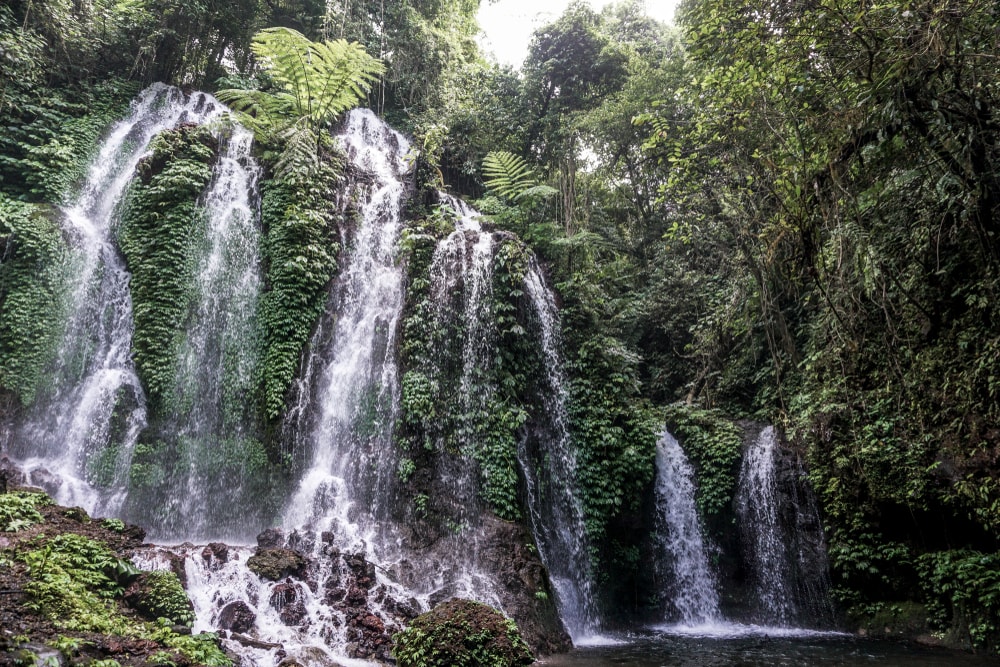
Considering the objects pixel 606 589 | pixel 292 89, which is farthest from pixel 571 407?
pixel 292 89

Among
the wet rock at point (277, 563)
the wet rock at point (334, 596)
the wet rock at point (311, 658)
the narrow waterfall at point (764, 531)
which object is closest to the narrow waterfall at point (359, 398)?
the wet rock at point (277, 563)

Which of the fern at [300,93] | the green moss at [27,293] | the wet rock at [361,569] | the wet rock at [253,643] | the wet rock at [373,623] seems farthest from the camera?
the fern at [300,93]

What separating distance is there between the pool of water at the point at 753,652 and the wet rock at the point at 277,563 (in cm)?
359

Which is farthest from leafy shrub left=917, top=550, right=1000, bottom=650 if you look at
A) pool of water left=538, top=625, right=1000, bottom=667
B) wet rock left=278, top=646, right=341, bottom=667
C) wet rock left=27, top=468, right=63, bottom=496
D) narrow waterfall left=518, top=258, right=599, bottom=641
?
wet rock left=27, top=468, right=63, bottom=496

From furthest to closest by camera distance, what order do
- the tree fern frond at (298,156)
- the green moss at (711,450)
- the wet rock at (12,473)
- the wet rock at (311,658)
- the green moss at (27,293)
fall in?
1. the tree fern frond at (298,156)
2. the green moss at (711,450)
3. the green moss at (27,293)
4. the wet rock at (12,473)
5. the wet rock at (311,658)

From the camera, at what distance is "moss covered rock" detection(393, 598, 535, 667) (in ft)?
20.3

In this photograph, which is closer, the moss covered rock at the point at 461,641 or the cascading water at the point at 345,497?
the moss covered rock at the point at 461,641

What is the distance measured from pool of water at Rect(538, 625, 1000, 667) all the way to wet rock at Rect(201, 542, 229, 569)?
4522mm

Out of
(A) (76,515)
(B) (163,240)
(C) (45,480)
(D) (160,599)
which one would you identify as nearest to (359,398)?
(A) (76,515)

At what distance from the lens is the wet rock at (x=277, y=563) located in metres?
7.45

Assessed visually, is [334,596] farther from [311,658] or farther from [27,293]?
[27,293]

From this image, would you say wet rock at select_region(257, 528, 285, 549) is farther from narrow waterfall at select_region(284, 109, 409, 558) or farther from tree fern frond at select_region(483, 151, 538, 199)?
tree fern frond at select_region(483, 151, 538, 199)

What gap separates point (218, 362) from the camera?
10.9m

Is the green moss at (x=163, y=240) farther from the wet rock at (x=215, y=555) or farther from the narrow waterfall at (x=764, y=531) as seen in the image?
the narrow waterfall at (x=764, y=531)
